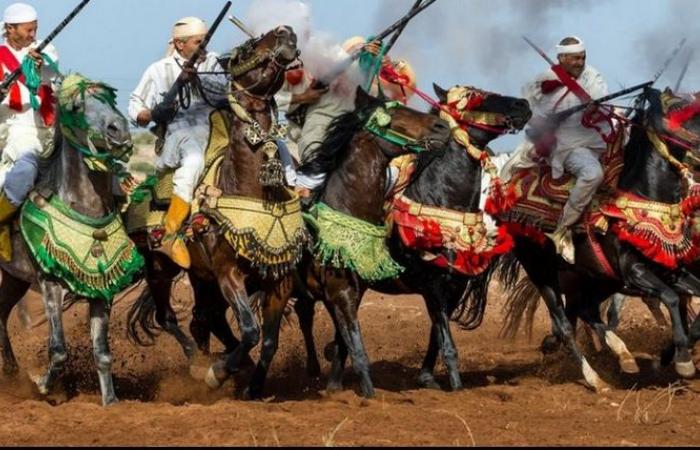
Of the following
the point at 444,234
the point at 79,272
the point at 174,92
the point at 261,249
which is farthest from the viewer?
the point at 444,234

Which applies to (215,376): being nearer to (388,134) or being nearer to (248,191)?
(248,191)

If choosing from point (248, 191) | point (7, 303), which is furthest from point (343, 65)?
point (7, 303)

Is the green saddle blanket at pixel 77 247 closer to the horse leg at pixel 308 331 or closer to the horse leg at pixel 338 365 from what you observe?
the horse leg at pixel 338 365

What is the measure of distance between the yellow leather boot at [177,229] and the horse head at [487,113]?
93.4 inches

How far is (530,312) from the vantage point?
1568 centimetres

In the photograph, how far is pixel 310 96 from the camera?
1299 cm

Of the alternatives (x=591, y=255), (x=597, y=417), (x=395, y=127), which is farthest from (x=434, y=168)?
(x=597, y=417)

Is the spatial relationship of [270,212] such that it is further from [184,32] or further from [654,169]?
[654,169]

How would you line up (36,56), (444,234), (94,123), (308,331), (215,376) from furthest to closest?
(308,331)
(444,234)
(215,376)
(36,56)
(94,123)

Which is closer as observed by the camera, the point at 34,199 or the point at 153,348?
the point at 34,199

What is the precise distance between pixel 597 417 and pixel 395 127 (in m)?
2.60

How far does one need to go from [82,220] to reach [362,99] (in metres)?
2.37

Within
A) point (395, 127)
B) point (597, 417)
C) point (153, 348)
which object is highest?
point (395, 127)

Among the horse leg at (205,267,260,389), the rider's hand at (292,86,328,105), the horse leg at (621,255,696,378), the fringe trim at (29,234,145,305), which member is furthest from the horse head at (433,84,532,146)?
the fringe trim at (29,234,145,305)
